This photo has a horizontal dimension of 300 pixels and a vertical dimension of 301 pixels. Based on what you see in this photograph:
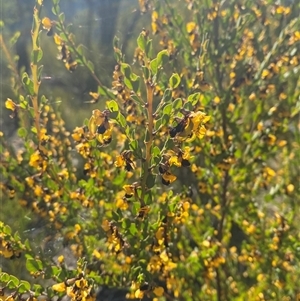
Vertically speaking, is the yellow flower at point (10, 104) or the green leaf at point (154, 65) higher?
the yellow flower at point (10, 104)

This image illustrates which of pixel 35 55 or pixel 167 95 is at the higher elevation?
pixel 35 55

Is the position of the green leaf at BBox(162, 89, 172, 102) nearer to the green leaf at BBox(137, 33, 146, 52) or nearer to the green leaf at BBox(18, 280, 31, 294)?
the green leaf at BBox(137, 33, 146, 52)

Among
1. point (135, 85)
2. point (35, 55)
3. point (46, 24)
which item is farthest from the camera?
point (46, 24)

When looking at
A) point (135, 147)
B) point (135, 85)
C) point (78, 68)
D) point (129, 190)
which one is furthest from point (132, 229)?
point (78, 68)

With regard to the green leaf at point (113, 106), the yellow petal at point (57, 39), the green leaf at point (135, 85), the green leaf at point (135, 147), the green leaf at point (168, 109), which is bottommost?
the green leaf at point (135, 147)

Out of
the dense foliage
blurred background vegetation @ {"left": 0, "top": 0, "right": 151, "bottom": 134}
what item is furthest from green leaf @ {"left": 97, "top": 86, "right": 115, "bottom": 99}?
blurred background vegetation @ {"left": 0, "top": 0, "right": 151, "bottom": 134}

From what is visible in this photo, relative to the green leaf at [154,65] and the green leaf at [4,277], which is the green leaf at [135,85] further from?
the green leaf at [4,277]

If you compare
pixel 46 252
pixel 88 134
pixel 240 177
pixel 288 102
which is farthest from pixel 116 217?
pixel 288 102

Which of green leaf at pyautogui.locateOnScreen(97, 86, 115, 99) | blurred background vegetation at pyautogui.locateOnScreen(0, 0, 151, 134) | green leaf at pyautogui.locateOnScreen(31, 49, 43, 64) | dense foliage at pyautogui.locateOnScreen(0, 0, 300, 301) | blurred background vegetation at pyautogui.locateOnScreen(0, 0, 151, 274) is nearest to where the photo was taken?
green leaf at pyautogui.locateOnScreen(31, 49, 43, 64)

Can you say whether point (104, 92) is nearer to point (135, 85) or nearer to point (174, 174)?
point (174, 174)

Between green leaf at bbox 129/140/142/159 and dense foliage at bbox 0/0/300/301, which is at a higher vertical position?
dense foliage at bbox 0/0/300/301

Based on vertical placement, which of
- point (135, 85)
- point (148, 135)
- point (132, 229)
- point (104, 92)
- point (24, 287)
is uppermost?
point (104, 92)

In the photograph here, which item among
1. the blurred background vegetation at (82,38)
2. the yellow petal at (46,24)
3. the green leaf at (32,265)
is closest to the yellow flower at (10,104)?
the yellow petal at (46,24)
